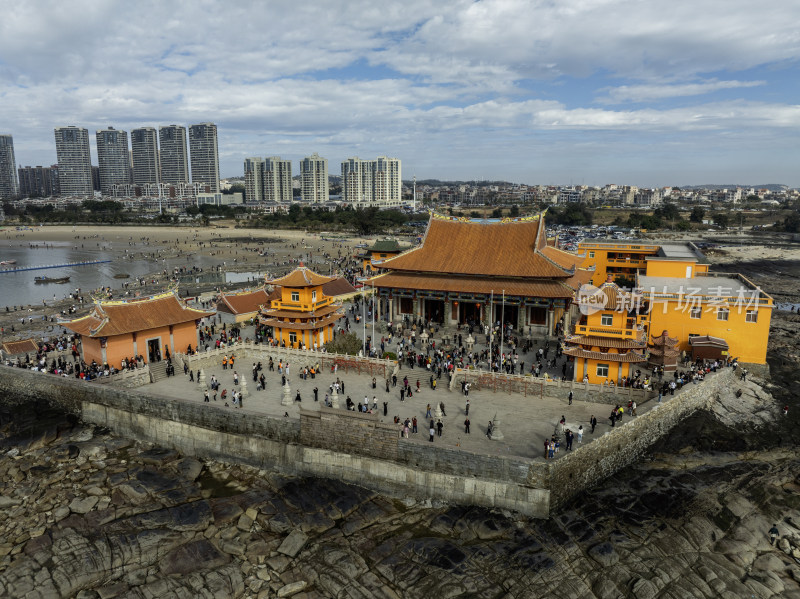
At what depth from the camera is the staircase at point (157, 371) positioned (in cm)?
3064

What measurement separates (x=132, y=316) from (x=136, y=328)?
0.93 m

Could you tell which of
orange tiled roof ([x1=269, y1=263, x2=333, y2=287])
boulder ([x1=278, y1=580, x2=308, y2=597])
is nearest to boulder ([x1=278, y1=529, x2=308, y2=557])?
boulder ([x1=278, y1=580, x2=308, y2=597])

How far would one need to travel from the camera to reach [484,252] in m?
42.2

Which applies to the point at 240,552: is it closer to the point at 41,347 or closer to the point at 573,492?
the point at 573,492

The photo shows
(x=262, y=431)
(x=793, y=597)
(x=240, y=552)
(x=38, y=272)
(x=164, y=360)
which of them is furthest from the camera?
(x=38, y=272)

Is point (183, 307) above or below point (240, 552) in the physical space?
above

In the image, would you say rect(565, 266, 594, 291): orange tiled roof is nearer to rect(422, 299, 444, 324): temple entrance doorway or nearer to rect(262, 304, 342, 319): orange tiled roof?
rect(422, 299, 444, 324): temple entrance doorway

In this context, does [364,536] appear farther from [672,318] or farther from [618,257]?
[618,257]

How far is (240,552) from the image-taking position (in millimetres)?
19688

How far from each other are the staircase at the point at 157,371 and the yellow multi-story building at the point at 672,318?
70.8 ft

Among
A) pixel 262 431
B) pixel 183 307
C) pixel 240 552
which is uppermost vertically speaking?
pixel 183 307

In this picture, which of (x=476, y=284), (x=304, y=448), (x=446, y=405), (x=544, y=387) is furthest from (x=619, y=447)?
(x=476, y=284)

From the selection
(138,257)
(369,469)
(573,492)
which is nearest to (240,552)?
(369,469)

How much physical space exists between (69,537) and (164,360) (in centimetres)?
1399
